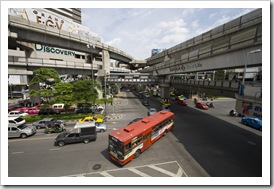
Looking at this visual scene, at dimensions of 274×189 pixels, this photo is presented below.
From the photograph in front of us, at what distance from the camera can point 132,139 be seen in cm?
1141

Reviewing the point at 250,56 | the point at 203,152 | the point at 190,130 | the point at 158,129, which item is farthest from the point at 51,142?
the point at 250,56

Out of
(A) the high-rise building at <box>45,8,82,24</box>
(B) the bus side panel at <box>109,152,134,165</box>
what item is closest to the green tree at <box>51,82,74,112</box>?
(B) the bus side panel at <box>109,152,134,165</box>

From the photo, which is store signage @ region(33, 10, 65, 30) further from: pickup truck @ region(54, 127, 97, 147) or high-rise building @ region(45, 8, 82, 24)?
pickup truck @ region(54, 127, 97, 147)

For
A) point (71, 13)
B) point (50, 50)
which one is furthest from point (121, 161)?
point (71, 13)

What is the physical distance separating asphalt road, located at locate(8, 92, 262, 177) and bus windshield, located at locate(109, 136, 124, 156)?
1.51m

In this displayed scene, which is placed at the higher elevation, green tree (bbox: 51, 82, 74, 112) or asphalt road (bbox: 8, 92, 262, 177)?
green tree (bbox: 51, 82, 74, 112)

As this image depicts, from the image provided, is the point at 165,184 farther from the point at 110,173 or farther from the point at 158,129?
the point at 158,129

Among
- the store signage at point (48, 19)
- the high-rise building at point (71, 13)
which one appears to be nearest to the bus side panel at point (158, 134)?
the store signage at point (48, 19)

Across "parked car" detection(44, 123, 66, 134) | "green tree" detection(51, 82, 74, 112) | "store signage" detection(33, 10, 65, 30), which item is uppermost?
"store signage" detection(33, 10, 65, 30)

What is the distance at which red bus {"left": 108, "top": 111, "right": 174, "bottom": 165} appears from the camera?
35.8 ft

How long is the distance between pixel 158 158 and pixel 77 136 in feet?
34.1

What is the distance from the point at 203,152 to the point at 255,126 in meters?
14.7

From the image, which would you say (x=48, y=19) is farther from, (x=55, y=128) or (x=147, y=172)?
(x=147, y=172)

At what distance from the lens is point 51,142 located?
1599 cm
